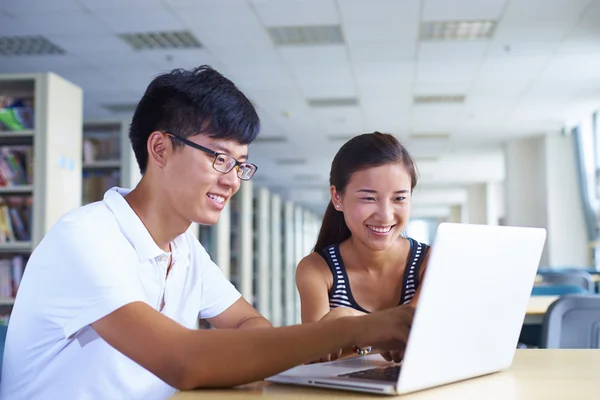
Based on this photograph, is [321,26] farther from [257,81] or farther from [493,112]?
[493,112]

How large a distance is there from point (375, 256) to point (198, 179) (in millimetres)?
600

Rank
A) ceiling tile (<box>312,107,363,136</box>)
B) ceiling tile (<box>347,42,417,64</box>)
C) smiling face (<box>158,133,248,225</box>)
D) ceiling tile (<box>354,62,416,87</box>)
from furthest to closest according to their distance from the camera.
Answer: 1. ceiling tile (<box>312,107,363,136</box>)
2. ceiling tile (<box>354,62,416,87</box>)
3. ceiling tile (<box>347,42,417,64</box>)
4. smiling face (<box>158,133,248,225</box>)

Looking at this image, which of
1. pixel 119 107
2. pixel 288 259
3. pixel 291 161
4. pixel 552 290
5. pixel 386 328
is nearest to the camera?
pixel 386 328

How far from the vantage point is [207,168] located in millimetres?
1253

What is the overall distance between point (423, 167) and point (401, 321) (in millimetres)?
13554

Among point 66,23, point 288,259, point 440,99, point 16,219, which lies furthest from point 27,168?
point 288,259

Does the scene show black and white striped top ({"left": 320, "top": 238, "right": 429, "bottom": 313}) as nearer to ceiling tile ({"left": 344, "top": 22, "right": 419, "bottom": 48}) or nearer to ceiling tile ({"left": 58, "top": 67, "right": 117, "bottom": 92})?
ceiling tile ({"left": 344, "top": 22, "right": 419, "bottom": 48})

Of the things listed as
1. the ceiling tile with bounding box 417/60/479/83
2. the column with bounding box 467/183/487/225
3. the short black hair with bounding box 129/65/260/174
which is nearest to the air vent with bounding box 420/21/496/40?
the ceiling tile with bounding box 417/60/479/83

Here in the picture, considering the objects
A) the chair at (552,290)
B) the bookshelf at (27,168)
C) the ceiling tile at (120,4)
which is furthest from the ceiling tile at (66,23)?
the chair at (552,290)

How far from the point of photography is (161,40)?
6125 millimetres

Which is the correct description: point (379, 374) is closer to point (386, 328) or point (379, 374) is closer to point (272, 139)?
point (386, 328)

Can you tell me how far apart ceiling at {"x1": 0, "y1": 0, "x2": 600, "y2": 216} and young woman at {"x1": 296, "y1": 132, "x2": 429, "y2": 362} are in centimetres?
160

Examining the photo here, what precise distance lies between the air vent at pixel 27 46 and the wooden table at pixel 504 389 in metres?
5.75

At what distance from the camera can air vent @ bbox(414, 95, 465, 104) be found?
8.23 m
